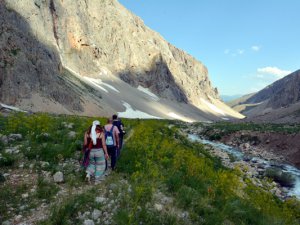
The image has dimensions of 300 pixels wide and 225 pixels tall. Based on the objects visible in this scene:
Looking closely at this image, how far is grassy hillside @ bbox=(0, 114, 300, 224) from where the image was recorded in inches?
303

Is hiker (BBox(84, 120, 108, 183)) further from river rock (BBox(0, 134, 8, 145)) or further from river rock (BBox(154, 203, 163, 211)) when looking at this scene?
river rock (BBox(0, 134, 8, 145))

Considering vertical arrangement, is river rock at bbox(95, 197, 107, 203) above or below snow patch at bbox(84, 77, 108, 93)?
below

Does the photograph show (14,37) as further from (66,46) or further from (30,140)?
(30,140)

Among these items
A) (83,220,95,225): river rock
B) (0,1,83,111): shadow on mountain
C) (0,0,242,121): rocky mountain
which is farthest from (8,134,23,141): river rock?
(0,0,242,121): rocky mountain

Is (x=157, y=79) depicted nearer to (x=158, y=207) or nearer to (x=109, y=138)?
(x=109, y=138)

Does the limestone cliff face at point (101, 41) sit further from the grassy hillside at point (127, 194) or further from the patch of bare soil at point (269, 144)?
the grassy hillside at point (127, 194)

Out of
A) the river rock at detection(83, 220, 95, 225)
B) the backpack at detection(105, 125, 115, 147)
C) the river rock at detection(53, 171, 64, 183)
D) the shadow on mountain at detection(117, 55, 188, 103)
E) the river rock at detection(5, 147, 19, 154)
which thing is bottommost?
the river rock at detection(83, 220, 95, 225)

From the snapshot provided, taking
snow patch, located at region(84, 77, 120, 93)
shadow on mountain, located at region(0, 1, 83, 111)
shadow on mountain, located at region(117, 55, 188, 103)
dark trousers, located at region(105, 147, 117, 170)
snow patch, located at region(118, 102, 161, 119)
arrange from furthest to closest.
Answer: shadow on mountain, located at region(117, 55, 188, 103) → snow patch, located at region(84, 77, 120, 93) → snow patch, located at region(118, 102, 161, 119) → shadow on mountain, located at region(0, 1, 83, 111) → dark trousers, located at region(105, 147, 117, 170)

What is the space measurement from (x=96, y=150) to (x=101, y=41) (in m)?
123

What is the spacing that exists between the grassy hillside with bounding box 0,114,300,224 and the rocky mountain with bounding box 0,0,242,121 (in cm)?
5117

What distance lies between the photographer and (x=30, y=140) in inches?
493

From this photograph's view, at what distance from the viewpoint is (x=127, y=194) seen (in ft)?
27.5

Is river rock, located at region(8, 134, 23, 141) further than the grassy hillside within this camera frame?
Yes

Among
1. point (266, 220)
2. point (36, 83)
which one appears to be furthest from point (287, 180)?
point (36, 83)
